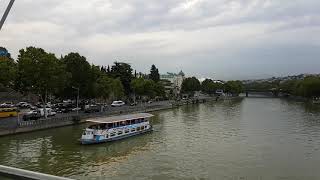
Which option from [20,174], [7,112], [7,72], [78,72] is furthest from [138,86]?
[20,174]

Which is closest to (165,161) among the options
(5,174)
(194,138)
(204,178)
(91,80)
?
(204,178)

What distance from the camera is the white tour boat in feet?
127

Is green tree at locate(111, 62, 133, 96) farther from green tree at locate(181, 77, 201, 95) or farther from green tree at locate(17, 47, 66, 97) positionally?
green tree at locate(181, 77, 201, 95)

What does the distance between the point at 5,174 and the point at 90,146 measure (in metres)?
29.5

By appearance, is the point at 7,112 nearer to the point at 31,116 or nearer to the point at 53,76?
the point at 31,116

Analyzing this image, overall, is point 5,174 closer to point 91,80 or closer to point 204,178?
point 204,178

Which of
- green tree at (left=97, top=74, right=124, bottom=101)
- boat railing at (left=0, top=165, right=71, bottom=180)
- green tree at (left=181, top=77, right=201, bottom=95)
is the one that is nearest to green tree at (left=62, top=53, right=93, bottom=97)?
green tree at (left=97, top=74, right=124, bottom=101)

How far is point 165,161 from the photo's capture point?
30344 mm

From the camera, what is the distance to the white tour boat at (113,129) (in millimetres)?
38719

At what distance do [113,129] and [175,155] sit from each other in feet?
32.3

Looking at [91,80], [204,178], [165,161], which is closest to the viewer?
[204,178]

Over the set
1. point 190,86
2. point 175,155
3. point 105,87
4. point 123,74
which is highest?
point 123,74

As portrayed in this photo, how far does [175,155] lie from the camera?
32.9 meters

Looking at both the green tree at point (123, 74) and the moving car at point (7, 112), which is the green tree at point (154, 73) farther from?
the moving car at point (7, 112)
